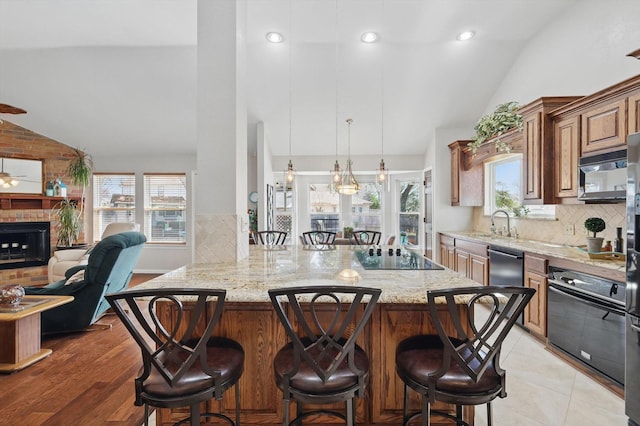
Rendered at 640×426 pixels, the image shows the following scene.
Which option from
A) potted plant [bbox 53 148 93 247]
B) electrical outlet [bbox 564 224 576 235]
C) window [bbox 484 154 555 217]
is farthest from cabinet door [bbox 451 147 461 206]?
potted plant [bbox 53 148 93 247]

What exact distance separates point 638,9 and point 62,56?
627 cm

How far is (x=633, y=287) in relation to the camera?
6.07 ft

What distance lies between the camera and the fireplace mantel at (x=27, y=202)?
5.18 metres

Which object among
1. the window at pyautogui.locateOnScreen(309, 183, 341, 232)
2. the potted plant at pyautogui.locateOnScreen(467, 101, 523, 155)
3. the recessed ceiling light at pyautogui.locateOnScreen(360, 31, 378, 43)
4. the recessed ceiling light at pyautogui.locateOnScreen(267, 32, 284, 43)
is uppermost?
the recessed ceiling light at pyautogui.locateOnScreen(360, 31, 378, 43)

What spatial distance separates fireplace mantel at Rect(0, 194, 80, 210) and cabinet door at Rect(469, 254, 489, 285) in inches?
272

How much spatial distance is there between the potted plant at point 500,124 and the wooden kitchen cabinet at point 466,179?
780mm

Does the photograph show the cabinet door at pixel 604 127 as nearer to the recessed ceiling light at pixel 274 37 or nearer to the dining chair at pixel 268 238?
the dining chair at pixel 268 238

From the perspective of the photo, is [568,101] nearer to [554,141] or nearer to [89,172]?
[554,141]

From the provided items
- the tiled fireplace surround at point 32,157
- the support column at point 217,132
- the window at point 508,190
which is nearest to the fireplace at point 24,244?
the tiled fireplace surround at point 32,157

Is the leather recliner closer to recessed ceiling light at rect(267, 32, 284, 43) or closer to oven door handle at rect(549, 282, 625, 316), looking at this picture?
recessed ceiling light at rect(267, 32, 284, 43)

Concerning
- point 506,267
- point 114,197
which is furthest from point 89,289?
point 506,267


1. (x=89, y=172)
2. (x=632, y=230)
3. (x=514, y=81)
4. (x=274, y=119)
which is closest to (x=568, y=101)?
(x=514, y=81)

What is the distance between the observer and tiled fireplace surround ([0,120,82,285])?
523 centimetres

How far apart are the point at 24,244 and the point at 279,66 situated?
17.2ft
